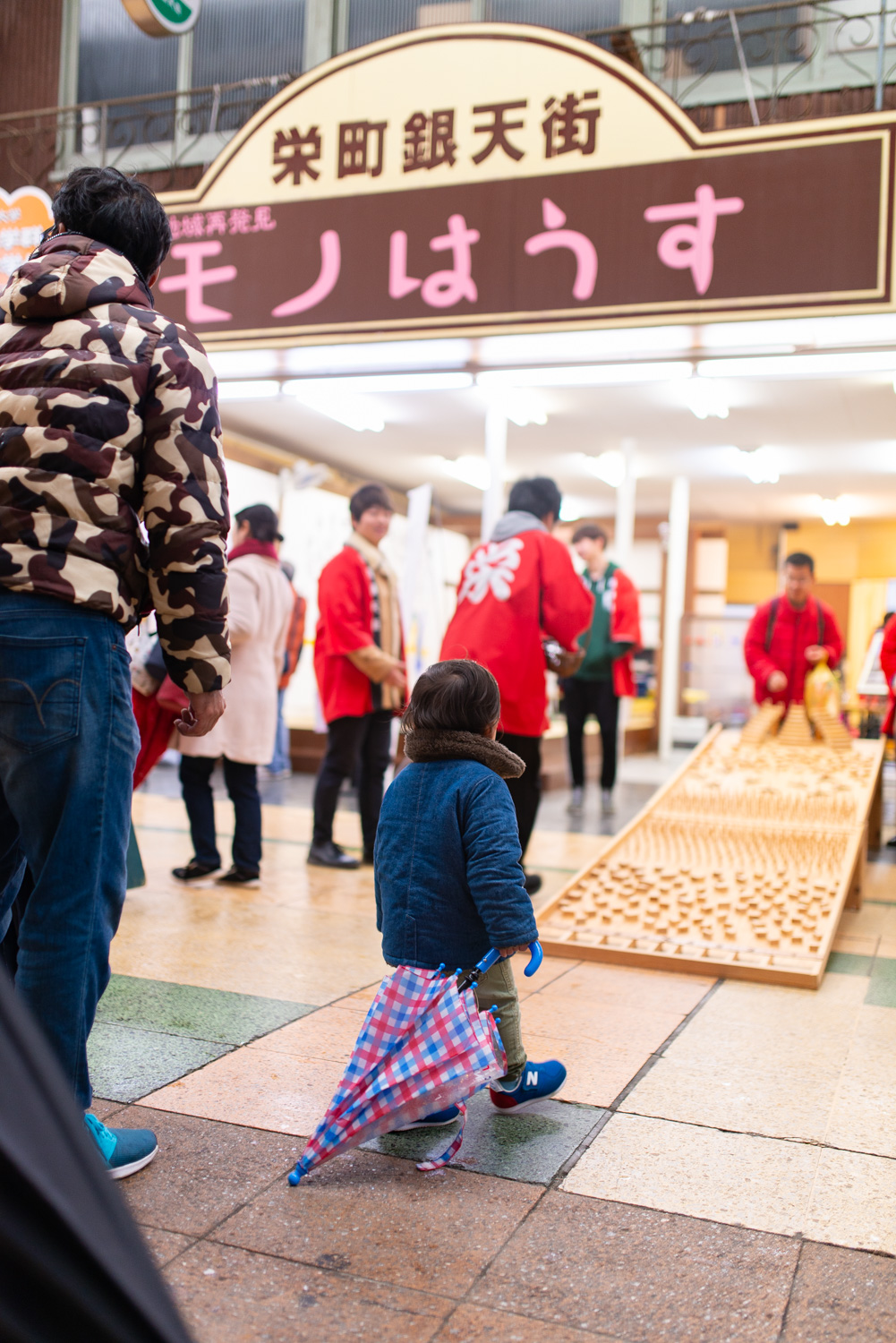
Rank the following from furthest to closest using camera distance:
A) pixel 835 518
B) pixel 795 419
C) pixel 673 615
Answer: pixel 835 518 < pixel 673 615 < pixel 795 419

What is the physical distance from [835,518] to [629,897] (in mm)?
13146

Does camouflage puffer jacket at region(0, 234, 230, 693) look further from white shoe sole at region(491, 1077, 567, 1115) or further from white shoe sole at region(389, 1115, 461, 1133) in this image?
white shoe sole at region(491, 1077, 567, 1115)

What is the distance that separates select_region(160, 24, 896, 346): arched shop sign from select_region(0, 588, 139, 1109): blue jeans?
188 inches

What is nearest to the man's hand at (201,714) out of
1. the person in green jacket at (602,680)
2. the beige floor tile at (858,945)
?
the beige floor tile at (858,945)

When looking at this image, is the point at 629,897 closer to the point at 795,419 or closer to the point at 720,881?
the point at 720,881

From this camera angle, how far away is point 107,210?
2.10 m

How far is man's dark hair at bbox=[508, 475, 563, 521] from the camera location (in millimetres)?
4613

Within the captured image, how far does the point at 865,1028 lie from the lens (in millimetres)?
3227

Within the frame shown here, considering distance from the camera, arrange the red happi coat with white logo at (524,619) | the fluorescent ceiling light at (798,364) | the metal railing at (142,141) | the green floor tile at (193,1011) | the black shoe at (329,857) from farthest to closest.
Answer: the metal railing at (142,141) → the fluorescent ceiling light at (798,364) → the black shoe at (329,857) → the red happi coat with white logo at (524,619) → the green floor tile at (193,1011)

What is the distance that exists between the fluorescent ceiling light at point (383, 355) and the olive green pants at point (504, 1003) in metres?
4.71

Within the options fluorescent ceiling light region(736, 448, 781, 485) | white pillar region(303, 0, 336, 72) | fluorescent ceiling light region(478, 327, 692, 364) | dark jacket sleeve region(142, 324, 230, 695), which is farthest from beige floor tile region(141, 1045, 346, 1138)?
fluorescent ceiling light region(736, 448, 781, 485)

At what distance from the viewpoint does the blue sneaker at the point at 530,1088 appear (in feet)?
8.35

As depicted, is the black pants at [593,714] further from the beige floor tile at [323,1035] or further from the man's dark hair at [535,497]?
the beige floor tile at [323,1035]

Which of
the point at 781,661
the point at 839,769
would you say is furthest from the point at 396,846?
the point at 781,661
